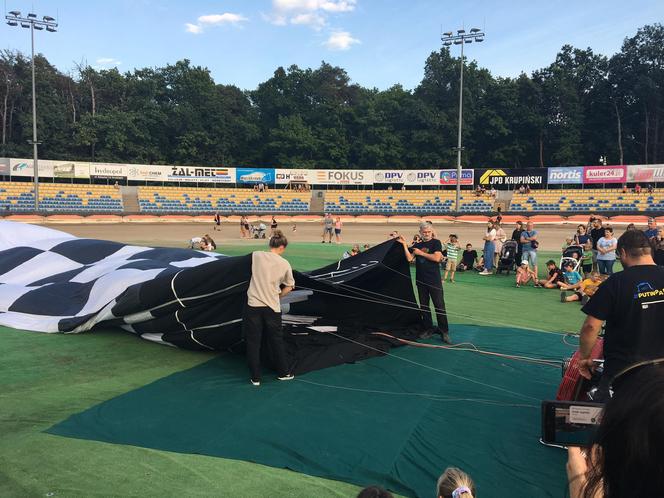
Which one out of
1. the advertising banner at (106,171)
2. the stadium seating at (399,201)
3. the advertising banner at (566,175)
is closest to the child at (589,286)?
the stadium seating at (399,201)

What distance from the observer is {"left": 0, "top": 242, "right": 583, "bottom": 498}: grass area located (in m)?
3.22

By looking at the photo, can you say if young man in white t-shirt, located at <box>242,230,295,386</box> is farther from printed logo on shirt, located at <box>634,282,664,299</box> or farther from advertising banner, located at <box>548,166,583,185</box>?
advertising banner, located at <box>548,166,583,185</box>

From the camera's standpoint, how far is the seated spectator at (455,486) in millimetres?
1892

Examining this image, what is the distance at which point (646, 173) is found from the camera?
4050cm

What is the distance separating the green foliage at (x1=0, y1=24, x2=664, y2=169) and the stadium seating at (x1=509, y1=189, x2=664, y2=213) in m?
16.0

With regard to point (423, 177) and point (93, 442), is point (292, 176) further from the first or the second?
point (93, 442)

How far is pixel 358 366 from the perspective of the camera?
5715mm

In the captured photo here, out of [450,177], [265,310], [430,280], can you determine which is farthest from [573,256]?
[450,177]

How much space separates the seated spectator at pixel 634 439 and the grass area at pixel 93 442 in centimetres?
253

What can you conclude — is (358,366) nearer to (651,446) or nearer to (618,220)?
(651,446)

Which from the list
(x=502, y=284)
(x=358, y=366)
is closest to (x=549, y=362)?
(x=358, y=366)

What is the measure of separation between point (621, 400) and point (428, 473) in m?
2.82

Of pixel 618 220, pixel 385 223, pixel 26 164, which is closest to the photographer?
pixel 618 220

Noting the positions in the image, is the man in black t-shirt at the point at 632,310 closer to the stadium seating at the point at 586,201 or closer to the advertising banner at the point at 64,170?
the stadium seating at the point at 586,201
